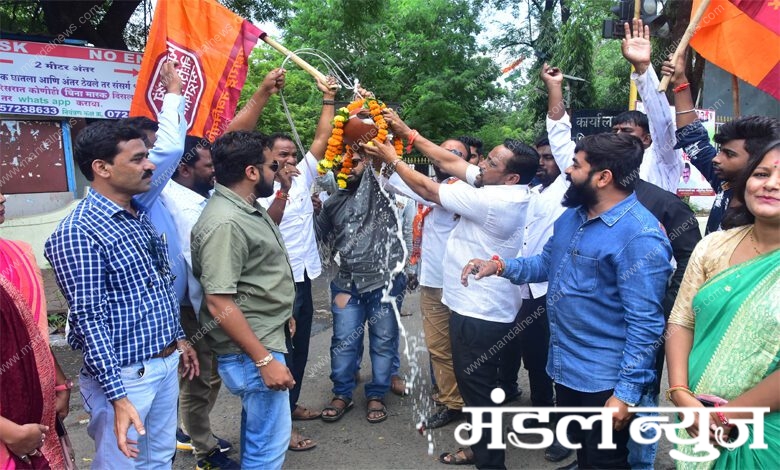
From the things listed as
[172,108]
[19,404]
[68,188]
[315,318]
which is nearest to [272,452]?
[19,404]

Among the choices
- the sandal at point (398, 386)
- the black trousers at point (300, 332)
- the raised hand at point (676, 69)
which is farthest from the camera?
the sandal at point (398, 386)

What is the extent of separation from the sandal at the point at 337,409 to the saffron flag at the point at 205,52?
222 cm

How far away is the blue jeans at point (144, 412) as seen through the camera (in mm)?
2441

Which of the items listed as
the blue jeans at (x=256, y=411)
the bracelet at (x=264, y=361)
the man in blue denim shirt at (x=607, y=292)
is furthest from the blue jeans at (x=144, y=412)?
the man in blue denim shirt at (x=607, y=292)

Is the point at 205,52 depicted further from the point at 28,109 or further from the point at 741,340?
the point at 28,109

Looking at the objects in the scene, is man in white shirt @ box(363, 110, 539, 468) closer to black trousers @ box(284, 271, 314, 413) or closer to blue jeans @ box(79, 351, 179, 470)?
black trousers @ box(284, 271, 314, 413)

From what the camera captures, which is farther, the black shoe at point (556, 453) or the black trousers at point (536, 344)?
the black trousers at point (536, 344)

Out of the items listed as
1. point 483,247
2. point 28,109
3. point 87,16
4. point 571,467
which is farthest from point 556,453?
point 87,16

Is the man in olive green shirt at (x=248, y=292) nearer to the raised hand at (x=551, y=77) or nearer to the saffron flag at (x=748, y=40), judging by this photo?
the raised hand at (x=551, y=77)

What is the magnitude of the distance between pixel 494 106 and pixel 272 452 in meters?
23.4

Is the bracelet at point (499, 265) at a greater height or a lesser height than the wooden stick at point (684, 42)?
lesser

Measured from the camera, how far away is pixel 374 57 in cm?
1995

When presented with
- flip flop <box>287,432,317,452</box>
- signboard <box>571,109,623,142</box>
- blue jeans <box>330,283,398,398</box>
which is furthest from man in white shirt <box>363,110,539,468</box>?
signboard <box>571,109,623,142</box>

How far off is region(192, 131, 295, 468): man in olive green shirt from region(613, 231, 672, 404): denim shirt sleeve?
156cm
